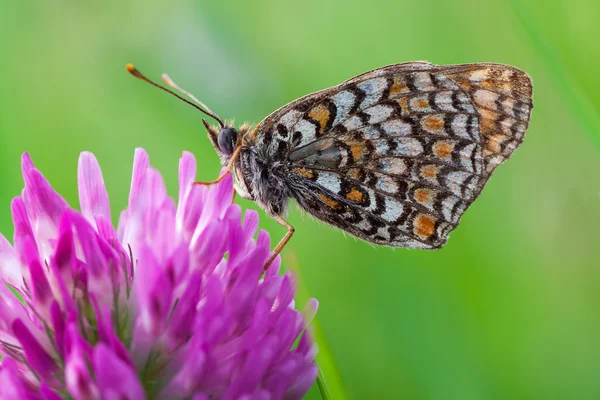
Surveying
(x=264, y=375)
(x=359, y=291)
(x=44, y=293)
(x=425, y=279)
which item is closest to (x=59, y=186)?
(x=359, y=291)

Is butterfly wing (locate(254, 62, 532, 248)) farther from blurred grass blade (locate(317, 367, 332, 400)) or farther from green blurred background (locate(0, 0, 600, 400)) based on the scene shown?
blurred grass blade (locate(317, 367, 332, 400))

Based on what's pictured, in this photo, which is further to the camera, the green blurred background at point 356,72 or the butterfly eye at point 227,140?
the green blurred background at point 356,72

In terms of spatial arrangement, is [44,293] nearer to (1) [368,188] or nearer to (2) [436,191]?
(1) [368,188]

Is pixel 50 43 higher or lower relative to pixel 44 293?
higher

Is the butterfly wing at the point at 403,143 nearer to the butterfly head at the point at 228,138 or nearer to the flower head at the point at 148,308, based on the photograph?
the butterfly head at the point at 228,138

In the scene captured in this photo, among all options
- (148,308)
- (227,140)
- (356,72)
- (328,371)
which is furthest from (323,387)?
(356,72)

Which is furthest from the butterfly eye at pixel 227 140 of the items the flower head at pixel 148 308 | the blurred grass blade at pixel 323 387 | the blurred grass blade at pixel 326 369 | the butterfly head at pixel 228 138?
the blurred grass blade at pixel 323 387
